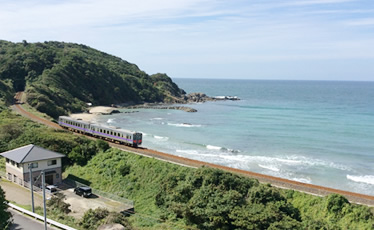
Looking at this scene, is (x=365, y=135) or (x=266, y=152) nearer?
(x=266, y=152)

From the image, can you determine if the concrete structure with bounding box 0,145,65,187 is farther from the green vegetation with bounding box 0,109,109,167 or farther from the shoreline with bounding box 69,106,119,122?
the shoreline with bounding box 69,106,119,122

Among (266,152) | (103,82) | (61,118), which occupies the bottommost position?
(266,152)

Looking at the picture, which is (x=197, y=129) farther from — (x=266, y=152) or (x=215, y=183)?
(x=215, y=183)

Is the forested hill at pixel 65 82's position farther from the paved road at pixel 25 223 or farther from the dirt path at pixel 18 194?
the paved road at pixel 25 223

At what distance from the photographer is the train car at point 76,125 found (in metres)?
46.2

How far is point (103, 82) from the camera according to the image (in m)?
104

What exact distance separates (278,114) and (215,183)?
205ft

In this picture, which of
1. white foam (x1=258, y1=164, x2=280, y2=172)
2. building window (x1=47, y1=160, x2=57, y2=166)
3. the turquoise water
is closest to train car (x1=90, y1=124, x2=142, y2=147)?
the turquoise water

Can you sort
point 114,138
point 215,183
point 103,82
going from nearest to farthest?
point 215,183 → point 114,138 → point 103,82

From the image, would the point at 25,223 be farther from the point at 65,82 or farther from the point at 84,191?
the point at 65,82

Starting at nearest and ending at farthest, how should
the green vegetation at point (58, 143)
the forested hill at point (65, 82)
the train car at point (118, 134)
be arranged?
the green vegetation at point (58, 143), the train car at point (118, 134), the forested hill at point (65, 82)

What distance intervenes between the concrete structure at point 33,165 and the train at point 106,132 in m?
12.6

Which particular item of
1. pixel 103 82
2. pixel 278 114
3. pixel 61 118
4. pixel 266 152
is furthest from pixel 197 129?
pixel 103 82

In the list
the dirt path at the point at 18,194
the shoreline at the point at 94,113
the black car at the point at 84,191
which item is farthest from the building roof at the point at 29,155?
the shoreline at the point at 94,113
